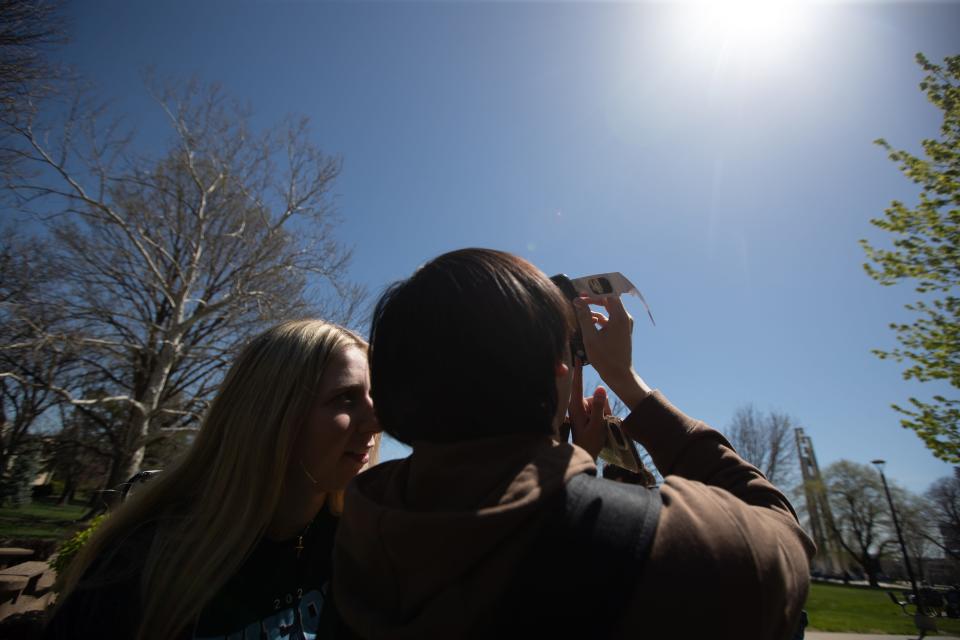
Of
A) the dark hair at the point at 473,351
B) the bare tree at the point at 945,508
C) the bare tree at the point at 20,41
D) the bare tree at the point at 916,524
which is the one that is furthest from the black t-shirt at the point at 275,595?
the bare tree at the point at 916,524

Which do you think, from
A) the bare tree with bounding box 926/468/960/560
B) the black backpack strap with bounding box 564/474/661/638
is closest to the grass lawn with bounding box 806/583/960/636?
the bare tree with bounding box 926/468/960/560

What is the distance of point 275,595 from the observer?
5.39ft

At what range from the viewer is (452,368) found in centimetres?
100

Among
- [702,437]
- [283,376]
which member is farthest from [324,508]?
[702,437]

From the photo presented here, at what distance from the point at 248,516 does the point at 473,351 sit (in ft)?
4.14

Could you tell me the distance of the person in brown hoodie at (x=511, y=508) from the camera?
775 millimetres

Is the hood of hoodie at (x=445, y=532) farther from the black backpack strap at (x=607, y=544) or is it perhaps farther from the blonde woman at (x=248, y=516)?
the blonde woman at (x=248, y=516)

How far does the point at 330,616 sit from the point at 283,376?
102cm

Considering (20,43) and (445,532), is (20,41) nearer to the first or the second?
(20,43)

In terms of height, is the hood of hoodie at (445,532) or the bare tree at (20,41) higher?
the bare tree at (20,41)

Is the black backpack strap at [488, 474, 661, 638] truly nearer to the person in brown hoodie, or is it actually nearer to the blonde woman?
the person in brown hoodie

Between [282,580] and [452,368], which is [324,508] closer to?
[282,580]

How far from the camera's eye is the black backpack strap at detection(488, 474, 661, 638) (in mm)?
764

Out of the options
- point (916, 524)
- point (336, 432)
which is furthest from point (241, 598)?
point (916, 524)
